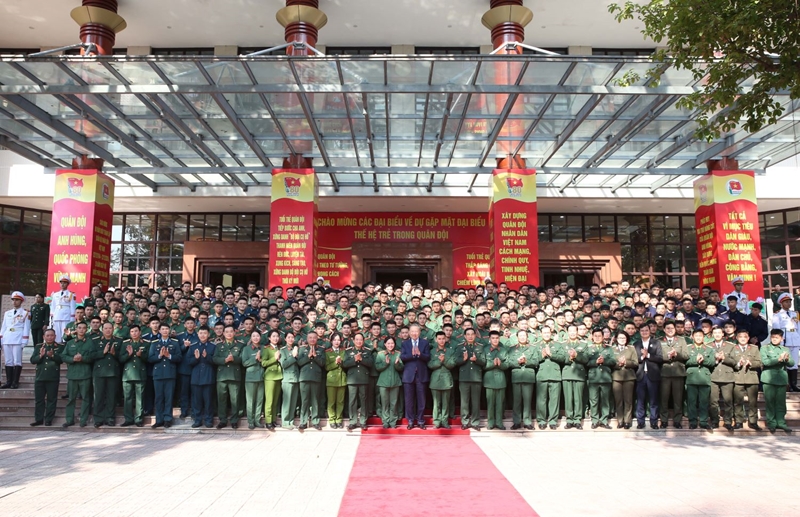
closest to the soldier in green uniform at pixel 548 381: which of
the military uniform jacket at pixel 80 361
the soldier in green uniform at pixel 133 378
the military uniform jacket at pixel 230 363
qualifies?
the military uniform jacket at pixel 230 363

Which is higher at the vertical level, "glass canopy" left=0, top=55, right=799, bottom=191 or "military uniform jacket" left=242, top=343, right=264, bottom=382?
"glass canopy" left=0, top=55, right=799, bottom=191

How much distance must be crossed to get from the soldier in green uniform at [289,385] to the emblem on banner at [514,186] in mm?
5828

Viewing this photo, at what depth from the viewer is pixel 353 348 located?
25.2ft

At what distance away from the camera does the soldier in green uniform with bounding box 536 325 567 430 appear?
24.5 ft

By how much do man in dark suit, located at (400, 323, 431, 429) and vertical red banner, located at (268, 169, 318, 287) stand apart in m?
4.08

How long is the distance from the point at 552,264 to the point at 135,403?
10959 millimetres

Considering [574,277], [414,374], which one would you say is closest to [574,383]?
[414,374]

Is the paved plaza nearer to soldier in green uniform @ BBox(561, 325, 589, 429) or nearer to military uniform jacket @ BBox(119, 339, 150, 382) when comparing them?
soldier in green uniform @ BBox(561, 325, 589, 429)

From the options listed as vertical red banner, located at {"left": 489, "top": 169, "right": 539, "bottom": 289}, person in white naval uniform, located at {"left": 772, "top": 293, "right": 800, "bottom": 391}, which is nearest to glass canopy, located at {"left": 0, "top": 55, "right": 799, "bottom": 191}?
vertical red banner, located at {"left": 489, "top": 169, "right": 539, "bottom": 289}

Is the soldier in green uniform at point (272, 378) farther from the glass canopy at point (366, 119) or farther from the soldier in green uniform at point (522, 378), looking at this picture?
the glass canopy at point (366, 119)

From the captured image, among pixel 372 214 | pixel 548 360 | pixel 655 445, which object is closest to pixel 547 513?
pixel 655 445

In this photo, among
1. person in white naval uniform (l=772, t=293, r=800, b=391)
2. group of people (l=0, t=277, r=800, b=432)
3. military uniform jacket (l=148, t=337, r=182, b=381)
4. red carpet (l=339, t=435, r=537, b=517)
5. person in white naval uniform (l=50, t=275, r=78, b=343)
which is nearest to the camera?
red carpet (l=339, t=435, r=537, b=517)

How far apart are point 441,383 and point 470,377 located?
1.30 ft

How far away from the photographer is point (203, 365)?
752cm
